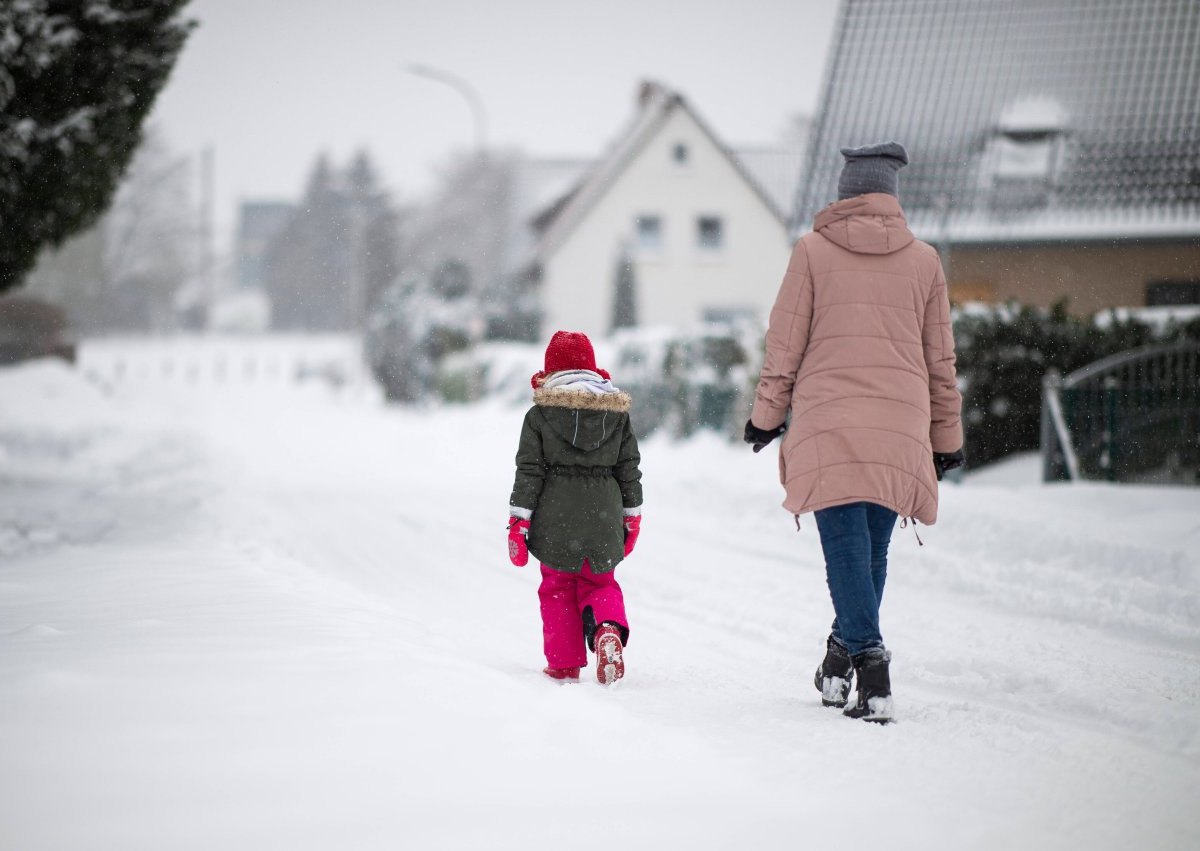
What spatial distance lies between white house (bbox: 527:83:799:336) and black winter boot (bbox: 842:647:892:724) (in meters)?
32.3

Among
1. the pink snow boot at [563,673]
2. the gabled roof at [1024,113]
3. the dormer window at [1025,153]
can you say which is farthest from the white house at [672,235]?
the pink snow boot at [563,673]

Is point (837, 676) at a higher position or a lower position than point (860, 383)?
lower

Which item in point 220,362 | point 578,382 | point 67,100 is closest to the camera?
point 578,382

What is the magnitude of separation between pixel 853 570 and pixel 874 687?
384 millimetres

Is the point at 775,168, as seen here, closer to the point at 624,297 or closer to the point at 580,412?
the point at 624,297

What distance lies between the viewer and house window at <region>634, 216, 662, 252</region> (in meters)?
36.6

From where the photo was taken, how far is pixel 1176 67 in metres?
19.6

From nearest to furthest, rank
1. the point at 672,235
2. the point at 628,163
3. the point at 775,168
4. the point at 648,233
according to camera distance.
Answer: the point at 628,163 → the point at 672,235 → the point at 648,233 → the point at 775,168

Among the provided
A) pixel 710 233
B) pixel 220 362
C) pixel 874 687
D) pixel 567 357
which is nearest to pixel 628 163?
pixel 710 233

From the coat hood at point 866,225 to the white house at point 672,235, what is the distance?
32.0m

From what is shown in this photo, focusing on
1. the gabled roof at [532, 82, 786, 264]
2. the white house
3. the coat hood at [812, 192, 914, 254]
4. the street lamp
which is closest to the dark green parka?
the coat hood at [812, 192, 914, 254]

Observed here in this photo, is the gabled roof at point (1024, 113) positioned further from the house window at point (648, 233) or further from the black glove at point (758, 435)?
the house window at point (648, 233)

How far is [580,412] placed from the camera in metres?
4.49

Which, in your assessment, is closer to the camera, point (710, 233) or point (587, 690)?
point (587, 690)
